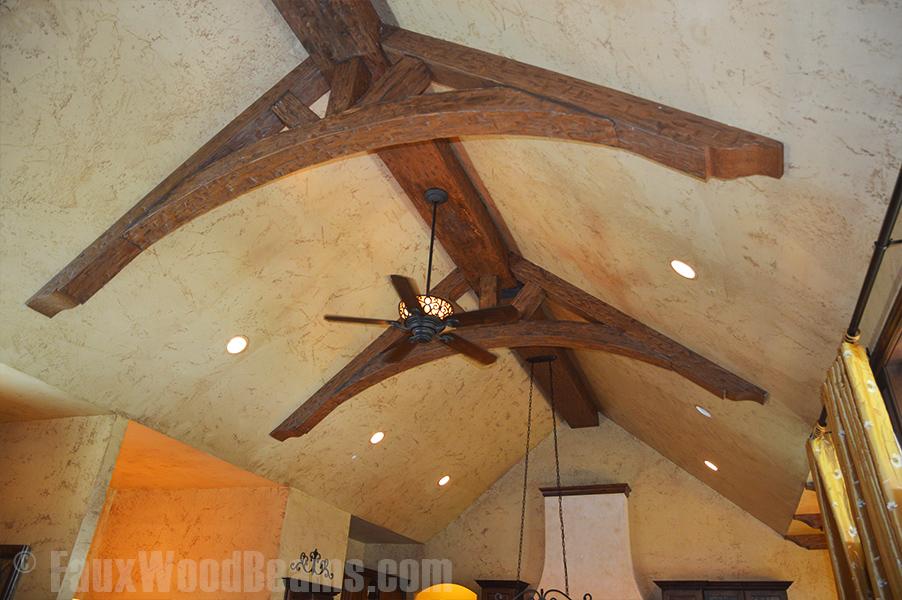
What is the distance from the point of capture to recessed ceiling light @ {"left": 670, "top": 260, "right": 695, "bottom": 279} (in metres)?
3.69

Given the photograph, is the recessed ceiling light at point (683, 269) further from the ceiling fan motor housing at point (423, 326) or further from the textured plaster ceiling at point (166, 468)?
the textured plaster ceiling at point (166, 468)

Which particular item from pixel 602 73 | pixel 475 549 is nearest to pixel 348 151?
pixel 602 73

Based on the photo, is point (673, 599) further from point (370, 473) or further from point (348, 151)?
point (348, 151)

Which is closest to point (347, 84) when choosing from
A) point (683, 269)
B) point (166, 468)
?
point (683, 269)

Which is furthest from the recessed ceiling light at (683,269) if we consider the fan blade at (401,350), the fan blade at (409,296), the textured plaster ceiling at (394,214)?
the fan blade at (401,350)

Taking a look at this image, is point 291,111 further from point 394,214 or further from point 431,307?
point 431,307

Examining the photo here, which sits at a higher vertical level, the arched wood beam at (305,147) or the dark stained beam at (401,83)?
the dark stained beam at (401,83)

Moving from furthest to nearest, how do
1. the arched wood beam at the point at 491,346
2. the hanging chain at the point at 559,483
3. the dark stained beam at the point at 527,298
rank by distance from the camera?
the hanging chain at the point at 559,483 → the dark stained beam at the point at 527,298 → the arched wood beam at the point at 491,346

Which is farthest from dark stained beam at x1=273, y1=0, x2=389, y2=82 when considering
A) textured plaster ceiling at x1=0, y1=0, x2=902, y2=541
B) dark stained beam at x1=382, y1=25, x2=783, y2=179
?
dark stained beam at x1=382, y1=25, x2=783, y2=179

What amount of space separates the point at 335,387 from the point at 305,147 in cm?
282

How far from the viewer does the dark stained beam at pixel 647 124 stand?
2428 mm

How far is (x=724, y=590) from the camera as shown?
7148mm

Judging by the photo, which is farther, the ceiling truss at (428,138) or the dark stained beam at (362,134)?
the dark stained beam at (362,134)

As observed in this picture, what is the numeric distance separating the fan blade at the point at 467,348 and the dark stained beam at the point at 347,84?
1.65 m
